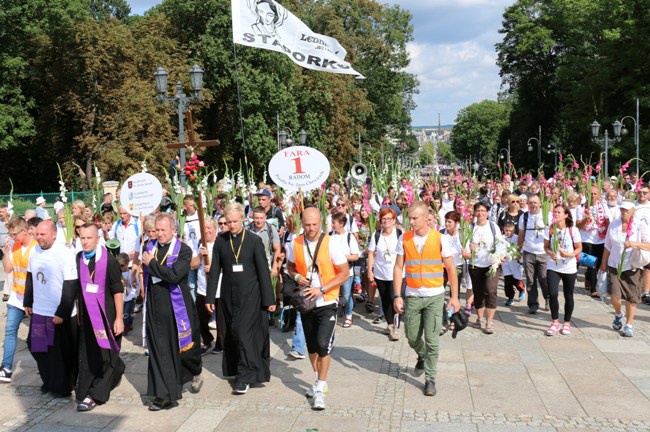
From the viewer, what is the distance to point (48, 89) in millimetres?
33031

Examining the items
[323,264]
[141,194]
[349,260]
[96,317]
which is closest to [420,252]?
[323,264]

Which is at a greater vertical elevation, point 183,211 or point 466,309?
point 183,211

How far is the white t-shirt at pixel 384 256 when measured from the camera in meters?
8.14

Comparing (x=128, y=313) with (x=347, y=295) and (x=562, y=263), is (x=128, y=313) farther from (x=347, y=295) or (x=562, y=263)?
(x=562, y=263)

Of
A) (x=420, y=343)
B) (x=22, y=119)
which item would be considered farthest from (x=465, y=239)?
(x=22, y=119)

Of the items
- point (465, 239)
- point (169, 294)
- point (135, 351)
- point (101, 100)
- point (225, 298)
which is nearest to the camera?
point (169, 294)

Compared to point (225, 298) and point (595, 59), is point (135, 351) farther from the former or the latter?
point (595, 59)

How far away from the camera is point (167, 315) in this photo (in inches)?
227

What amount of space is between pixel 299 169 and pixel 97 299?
372 centimetres

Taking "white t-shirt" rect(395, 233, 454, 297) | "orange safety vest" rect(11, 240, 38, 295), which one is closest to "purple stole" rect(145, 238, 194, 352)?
"orange safety vest" rect(11, 240, 38, 295)

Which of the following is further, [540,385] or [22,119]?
[22,119]

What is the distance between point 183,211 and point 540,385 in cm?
533

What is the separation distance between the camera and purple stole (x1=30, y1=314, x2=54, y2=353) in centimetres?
603

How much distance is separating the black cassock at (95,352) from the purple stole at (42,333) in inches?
16.5
